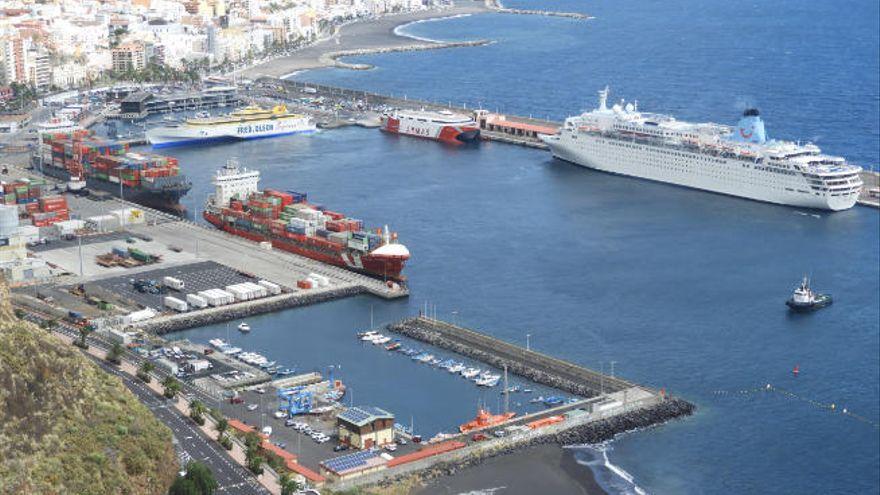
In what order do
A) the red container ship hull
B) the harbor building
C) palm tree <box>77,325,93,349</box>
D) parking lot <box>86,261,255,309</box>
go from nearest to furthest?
the harbor building → palm tree <box>77,325,93,349</box> → parking lot <box>86,261,255,309</box> → the red container ship hull

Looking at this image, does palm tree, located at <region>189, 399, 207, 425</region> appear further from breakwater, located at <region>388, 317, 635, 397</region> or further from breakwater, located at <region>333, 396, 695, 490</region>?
breakwater, located at <region>388, 317, 635, 397</region>

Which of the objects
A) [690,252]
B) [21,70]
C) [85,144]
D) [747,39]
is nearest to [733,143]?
[690,252]

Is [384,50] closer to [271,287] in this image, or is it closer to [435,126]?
[435,126]

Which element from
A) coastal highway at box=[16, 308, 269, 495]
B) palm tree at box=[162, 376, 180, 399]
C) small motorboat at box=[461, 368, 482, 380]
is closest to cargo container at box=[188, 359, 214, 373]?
coastal highway at box=[16, 308, 269, 495]

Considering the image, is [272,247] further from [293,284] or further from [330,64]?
[330,64]

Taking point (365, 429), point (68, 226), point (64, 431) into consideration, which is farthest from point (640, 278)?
point (64, 431)
